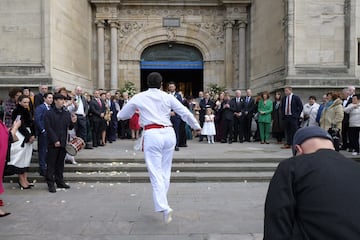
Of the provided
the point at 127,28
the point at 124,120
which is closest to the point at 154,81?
the point at 124,120

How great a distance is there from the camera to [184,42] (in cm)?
2003

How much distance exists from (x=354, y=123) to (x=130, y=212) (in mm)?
6940

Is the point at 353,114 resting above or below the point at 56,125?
above

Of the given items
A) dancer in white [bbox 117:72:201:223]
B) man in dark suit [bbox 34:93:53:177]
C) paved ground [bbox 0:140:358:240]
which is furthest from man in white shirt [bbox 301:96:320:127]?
man in dark suit [bbox 34:93:53:177]

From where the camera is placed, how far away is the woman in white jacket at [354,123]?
10555 millimetres

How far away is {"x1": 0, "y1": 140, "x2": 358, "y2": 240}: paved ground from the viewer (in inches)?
206

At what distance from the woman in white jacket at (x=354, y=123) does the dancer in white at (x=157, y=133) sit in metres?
6.28

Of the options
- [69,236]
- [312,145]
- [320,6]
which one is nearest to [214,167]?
[69,236]

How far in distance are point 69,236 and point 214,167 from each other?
473 cm

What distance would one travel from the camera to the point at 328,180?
209 cm

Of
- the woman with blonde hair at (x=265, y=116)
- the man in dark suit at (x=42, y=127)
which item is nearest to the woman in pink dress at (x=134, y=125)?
the woman with blonde hair at (x=265, y=116)

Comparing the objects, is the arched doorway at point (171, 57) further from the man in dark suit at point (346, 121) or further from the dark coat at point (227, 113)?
the man in dark suit at point (346, 121)

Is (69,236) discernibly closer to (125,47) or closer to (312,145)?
(312,145)

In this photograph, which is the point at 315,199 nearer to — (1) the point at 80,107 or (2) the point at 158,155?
(2) the point at 158,155
